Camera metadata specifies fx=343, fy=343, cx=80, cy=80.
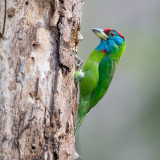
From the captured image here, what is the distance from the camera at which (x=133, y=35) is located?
8.70 m

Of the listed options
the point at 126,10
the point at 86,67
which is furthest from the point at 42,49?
the point at 126,10

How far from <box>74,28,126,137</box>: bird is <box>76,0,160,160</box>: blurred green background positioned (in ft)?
10.9

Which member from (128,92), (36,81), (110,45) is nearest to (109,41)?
(110,45)

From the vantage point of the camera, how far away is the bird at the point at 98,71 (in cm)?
423

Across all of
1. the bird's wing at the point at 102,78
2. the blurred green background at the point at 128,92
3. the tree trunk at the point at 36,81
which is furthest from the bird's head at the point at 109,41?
the blurred green background at the point at 128,92

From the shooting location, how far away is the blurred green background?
8.22 m

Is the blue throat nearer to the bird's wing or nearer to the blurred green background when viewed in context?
the bird's wing

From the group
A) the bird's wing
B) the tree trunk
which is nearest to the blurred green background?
the bird's wing

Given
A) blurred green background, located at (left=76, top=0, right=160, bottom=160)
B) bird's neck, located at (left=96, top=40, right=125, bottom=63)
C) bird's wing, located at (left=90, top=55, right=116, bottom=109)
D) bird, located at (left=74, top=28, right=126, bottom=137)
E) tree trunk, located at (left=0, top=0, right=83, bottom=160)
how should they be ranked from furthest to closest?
1. blurred green background, located at (left=76, top=0, right=160, bottom=160)
2. bird's neck, located at (left=96, top=40, right=125, bottom=63)
3. bird's wing, located at (left=90, top=55, right=116, bottom=109)
4. bird, located at (left=74, top=28, right=126, bottom=137)
5. tree trunk, located at (left=0, top=0, right=83, bottom=160)

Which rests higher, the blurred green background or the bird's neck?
the bird's neck

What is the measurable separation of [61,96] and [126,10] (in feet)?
21.4

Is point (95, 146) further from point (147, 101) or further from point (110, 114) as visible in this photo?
point (147, 101)

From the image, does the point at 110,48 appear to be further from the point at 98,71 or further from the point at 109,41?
the point at 98,71

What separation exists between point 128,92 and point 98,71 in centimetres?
442
